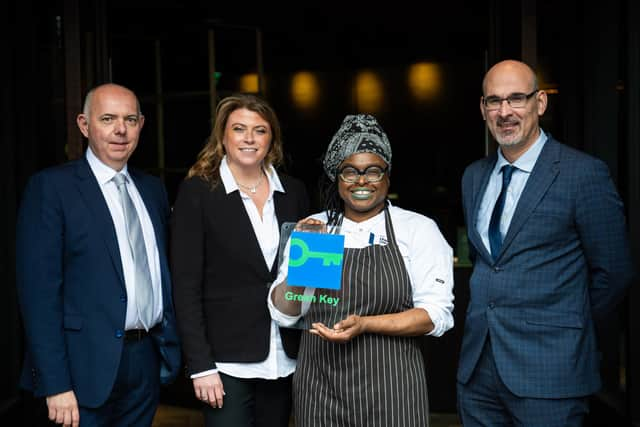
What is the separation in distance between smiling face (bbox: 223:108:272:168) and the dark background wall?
8.1 inches

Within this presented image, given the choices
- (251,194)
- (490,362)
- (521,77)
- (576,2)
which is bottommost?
(490,362)

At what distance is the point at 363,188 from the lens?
6.28ft

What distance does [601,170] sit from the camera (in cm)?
197

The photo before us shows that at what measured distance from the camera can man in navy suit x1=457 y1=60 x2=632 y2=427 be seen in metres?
1.97

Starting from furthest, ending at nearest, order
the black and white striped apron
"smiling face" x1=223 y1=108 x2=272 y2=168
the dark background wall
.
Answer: the dark background wall → "smiling face" x1=223 y1=108 x2=272 y2=168 → the black and white striped apron

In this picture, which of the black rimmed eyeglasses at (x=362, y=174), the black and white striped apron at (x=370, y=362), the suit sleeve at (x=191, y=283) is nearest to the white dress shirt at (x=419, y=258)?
the black and white striped apron at (x=370, y=362)

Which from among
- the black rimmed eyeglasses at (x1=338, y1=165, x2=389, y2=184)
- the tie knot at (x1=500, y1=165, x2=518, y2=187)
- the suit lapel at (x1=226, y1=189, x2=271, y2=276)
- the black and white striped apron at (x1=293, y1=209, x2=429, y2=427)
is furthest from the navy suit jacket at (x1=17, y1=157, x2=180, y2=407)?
the tie knot at (x1=500, y1=165, x2=518, y2=187)

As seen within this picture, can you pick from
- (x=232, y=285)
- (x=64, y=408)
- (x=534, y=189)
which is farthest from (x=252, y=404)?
(x=534, y=189)

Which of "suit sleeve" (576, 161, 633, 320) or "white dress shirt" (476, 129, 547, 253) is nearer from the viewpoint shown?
A: "suit sleeve" (576, 161, 633, 320)

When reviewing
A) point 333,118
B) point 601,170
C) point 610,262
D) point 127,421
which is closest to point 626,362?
point 610,262

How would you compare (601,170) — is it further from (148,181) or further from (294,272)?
(148,181)

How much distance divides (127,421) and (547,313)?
4.34ft

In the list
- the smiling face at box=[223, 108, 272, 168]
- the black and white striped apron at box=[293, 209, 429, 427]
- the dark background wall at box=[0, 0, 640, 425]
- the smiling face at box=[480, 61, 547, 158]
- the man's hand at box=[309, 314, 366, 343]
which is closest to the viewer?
the man's hand at box=[309, 314, 366, 343]

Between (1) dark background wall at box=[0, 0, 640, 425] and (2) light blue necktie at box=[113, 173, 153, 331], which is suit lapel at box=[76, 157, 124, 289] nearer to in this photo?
(2) light blue necktie at box=[113, 173, 153, 331]
